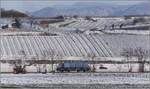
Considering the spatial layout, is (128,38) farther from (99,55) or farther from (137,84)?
(137,84)

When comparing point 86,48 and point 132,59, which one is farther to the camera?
point 86,48

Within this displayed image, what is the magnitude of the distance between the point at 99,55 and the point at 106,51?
0.87 metres

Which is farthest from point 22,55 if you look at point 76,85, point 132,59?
point 76,85

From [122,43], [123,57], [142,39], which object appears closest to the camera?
[123,57]

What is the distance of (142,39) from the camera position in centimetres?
2344

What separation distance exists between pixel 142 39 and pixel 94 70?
6.62m

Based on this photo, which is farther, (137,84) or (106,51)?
(106,51)

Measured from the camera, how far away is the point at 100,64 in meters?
17.8

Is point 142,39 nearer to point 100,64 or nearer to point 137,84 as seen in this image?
point 100,64

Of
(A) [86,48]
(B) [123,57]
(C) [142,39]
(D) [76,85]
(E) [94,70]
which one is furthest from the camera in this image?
(C) [142,39]

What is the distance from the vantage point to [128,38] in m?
23.3

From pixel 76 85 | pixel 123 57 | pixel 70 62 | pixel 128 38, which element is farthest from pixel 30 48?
pixel 76 85

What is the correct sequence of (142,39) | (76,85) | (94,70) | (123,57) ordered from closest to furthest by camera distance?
(76,85) < (94,70) < (123,57) < (142,39)

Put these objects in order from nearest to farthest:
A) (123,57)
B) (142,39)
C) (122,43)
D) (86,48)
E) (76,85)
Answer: (76,85) → (123,57) → (86,48) → (122,43) → (142,39)
